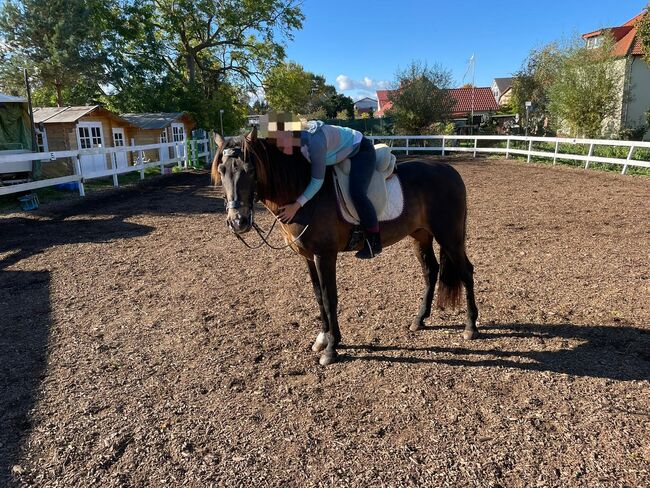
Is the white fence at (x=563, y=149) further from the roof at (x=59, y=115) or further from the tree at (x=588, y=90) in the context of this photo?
the roof at (x=59, y=115)

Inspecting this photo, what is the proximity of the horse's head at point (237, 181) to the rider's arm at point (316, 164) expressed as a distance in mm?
457

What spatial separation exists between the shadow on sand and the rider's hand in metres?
1.32

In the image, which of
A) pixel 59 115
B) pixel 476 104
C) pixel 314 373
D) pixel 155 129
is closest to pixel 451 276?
pixel 314 373

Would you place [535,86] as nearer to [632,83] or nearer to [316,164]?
[632,83]

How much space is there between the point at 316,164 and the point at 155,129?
76.6 feet

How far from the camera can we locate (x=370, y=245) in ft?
12.3

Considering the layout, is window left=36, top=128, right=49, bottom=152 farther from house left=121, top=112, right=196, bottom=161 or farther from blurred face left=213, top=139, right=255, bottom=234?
blurred face left=213, top=139, right=255, bottom=234

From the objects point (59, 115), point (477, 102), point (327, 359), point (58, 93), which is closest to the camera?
point (327, 359)

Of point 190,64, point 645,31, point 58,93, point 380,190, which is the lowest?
point 380,190

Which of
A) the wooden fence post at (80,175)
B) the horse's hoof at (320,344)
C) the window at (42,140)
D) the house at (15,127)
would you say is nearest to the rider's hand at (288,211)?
the horse's hoof at (320,344)

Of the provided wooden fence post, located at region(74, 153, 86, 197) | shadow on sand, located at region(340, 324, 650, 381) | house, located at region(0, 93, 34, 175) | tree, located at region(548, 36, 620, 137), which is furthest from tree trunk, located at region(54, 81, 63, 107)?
shadow on sand, located at region(340, 324, 650, 381)

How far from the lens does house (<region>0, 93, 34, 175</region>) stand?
→ 14.2 metres

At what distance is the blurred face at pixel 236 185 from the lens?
2.99 meters

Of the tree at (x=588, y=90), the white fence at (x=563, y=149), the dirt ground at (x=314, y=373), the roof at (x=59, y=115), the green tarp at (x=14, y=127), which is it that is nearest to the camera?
the dirt ground at (x=314, y=373)
